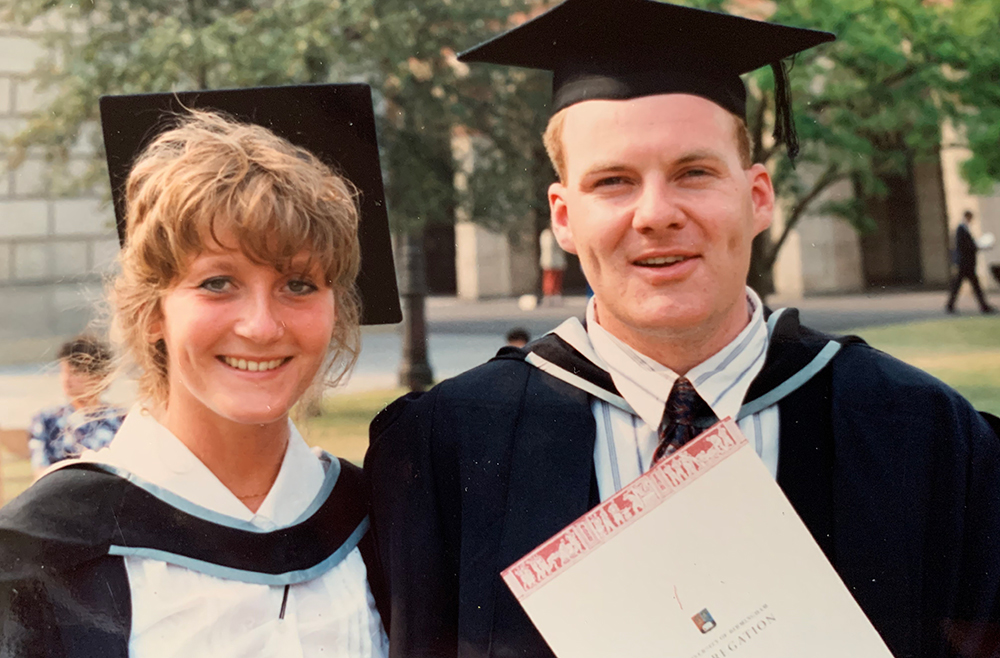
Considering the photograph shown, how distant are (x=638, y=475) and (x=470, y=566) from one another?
12.6 inches

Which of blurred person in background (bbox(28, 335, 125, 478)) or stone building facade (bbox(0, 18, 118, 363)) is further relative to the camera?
stone building facade (bbox(0, 18, 118, 363))

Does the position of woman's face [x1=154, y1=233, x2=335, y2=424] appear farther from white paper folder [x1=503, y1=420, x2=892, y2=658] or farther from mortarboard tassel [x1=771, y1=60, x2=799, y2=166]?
mortarboard tassel [x1=771, y1=60, x2=799, y2=166]

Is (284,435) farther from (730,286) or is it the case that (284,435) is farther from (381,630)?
(730,286)

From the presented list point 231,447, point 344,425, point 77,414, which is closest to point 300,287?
point 231,447

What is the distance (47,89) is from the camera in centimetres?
188

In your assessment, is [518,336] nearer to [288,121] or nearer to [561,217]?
[561,217]

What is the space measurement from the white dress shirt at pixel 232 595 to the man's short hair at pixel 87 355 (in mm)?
165

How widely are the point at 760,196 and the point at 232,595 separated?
1.09 meters

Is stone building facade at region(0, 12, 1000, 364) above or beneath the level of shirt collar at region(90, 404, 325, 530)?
above

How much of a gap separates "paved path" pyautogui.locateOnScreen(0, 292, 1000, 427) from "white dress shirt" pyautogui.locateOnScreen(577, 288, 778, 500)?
0.73ft

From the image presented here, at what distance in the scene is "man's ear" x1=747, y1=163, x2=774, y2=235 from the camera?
1511mm

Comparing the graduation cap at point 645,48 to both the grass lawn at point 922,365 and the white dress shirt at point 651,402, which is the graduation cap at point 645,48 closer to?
the white dress shirt at point 651,402

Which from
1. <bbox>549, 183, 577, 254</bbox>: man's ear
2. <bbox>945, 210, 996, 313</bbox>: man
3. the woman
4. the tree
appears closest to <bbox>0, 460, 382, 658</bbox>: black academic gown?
the woman

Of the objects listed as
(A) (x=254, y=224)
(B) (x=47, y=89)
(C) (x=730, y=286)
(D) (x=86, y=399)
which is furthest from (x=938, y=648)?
(B) (x=47, y=89)
